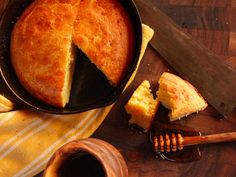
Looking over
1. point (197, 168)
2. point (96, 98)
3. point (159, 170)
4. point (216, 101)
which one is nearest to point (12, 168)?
point (96, 98)

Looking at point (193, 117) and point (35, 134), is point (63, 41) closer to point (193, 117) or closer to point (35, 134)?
point (35, 134)

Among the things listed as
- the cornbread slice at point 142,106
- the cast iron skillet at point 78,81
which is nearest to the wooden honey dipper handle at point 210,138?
the cornbread slice at point 142,106

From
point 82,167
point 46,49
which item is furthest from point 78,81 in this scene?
point 82,167

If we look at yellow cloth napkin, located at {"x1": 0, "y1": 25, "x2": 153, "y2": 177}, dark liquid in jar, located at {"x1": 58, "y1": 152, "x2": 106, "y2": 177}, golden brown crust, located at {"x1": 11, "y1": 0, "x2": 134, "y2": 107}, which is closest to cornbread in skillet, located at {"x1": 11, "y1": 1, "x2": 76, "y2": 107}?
golden brown crust, located at {"x1": 11, "y1": 0, "x2": 134, "y2": 107}

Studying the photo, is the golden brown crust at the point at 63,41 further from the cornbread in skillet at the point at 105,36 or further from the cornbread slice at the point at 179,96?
the cornbread slice at the point at 179,96

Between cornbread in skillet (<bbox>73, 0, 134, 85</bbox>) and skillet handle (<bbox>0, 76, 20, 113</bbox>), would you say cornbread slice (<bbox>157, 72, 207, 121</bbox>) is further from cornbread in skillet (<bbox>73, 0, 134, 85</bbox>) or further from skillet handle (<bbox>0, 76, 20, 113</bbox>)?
skillet handle (<bbox>0, 76, 20, 113</bbox>)

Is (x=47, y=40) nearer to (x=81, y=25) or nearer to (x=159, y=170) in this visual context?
(x=81, y=25)
